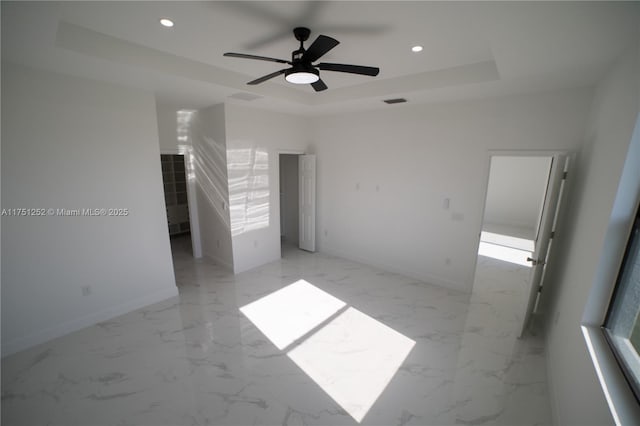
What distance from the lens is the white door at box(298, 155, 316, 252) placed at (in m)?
5.20

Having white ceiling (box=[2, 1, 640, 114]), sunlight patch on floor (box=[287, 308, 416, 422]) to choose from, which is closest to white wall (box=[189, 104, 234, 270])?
white ceiling (box=[2, 1, 640, 114])

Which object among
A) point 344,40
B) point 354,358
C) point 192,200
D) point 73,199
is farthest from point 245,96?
point 354,358

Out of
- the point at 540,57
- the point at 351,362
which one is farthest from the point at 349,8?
the point at 351,362

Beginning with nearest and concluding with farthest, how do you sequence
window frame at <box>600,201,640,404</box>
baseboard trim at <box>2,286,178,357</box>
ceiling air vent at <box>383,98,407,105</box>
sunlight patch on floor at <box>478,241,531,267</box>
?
1. window frame at <box>600,201,640,404</box>
2. baseboard trim at <box>2,286,178,357</box>
3. ceiling air vent at <box>383,98,407,105</box>
4. sunlight patch on floor at <box>478,241,531,267</box>

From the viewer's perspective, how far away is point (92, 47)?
7.07 feet

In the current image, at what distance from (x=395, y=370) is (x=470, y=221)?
7.75ft

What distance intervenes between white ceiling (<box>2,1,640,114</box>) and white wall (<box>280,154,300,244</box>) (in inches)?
115

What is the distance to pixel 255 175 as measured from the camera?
442cm

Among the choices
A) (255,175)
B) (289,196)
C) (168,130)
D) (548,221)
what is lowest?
(289,196)

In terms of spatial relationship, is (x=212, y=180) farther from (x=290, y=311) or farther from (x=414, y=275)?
(x=414, y=275)

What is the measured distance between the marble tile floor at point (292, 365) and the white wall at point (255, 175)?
3.40 ft

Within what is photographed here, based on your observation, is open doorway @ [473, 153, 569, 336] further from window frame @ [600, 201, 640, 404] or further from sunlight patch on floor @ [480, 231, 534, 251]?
window frame @ [600, 201, 640, 404]

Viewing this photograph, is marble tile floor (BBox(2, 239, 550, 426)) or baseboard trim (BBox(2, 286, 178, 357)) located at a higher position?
baseboard trim (BBox(2, 286, 178, 357))

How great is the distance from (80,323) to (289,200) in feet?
13.9
